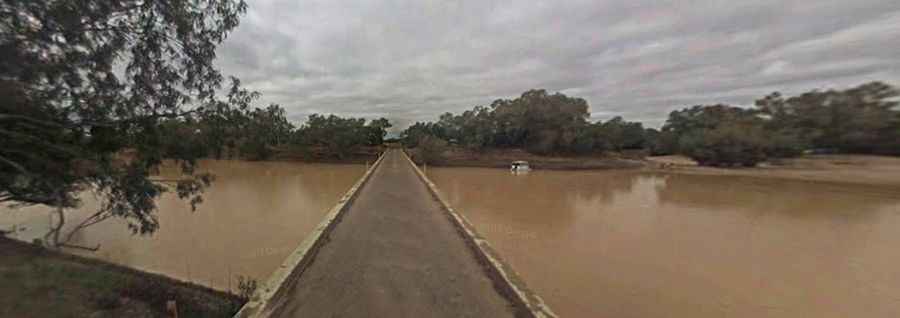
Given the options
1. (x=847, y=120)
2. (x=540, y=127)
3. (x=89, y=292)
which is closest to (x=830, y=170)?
(x=847, y=120)

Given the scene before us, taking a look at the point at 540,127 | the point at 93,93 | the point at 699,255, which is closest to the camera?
the point at 93,93

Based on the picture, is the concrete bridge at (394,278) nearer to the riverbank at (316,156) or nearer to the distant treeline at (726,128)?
the distant treeline at (726,128)

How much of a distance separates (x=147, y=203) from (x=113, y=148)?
784 mm

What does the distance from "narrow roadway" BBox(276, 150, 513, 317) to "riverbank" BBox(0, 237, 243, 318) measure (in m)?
1.04

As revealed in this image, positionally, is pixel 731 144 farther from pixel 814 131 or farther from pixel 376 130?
pixel 376 130

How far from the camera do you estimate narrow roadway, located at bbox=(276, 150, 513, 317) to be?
3.30 meters

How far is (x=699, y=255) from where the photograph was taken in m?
6.89

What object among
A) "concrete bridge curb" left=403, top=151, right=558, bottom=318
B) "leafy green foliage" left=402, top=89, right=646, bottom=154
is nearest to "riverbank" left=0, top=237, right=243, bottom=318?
"concrete bridge curb" left=403, top=151, right=558, bottom=318

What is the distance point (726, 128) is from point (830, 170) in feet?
27.8

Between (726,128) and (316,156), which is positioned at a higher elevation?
(726,128)

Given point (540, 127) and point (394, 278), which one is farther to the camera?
point (540, 127)

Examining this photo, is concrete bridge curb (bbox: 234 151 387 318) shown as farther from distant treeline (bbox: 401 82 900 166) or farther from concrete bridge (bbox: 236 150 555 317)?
distant treeline (bbox: 401 82 900 166)

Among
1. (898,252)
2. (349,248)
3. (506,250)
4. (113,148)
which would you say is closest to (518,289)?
(349,248)

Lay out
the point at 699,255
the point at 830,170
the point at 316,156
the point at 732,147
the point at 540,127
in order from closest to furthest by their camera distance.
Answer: the point at 699,255 < the point at 830,170 < the point at 732,147 < the point at 316,156 < the point at 540,127
